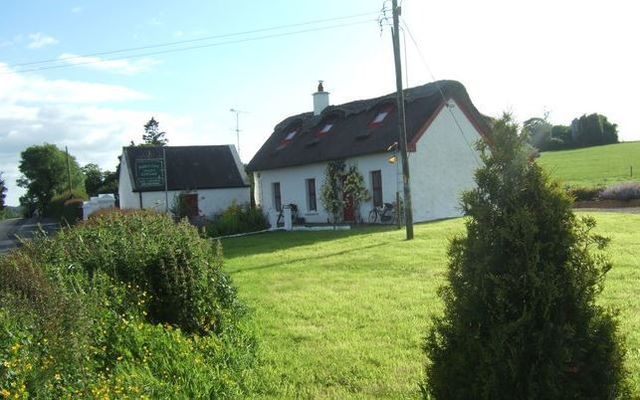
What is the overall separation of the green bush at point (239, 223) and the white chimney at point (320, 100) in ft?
21.0

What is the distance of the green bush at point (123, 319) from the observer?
14.0 feet

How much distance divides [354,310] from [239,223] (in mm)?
20811

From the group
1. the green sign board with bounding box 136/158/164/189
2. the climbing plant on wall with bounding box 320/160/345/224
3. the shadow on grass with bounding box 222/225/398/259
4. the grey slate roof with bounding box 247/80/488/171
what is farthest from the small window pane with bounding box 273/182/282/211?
the shadow on grass with bounding box 222/225/398/259

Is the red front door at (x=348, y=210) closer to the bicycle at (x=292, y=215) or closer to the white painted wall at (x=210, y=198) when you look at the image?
the bicycle at (x=292, y=215)

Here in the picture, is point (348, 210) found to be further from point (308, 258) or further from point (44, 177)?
point (44, 177)

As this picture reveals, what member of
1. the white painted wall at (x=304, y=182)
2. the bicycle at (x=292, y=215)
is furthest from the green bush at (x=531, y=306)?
the bicycle at (x=292, y=215)

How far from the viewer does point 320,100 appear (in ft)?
104

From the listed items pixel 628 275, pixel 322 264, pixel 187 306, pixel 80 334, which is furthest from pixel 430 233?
pixel 80 334

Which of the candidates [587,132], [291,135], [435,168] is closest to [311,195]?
A: [291,135]

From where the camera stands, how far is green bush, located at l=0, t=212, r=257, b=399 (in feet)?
14.0

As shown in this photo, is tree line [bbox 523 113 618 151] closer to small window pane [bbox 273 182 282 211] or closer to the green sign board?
small window pane [bbox 273 182 282 211]

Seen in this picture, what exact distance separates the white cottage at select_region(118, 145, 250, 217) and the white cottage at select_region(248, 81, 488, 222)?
10584 millimetres

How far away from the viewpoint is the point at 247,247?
761 inches

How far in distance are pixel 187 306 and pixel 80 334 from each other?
6.34ft
